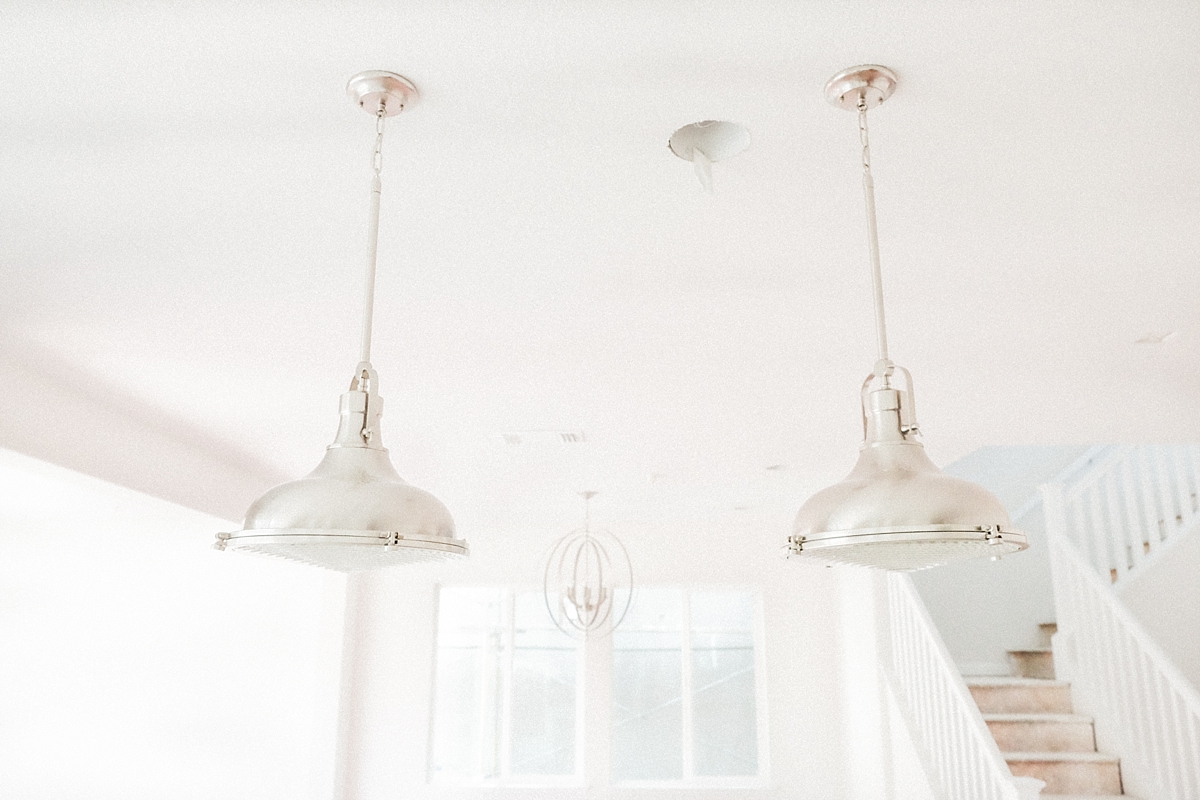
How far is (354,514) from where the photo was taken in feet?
4.55

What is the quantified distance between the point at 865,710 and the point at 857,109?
18.0 ft

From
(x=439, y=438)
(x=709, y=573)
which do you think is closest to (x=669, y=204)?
(x=439, y=438)

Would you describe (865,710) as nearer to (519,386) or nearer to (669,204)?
(519,386)

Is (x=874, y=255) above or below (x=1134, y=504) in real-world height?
below

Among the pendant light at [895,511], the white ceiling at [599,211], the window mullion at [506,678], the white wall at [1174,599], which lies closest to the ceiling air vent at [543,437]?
the white ceiling at [599,211]

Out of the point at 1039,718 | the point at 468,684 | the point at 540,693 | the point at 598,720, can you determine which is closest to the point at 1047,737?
the point at 1039,718

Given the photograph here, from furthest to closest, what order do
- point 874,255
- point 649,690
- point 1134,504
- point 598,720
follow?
1. point 649,690
2. point 598,720
3. point 1134,504
4. point 874,255

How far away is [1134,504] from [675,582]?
336cm

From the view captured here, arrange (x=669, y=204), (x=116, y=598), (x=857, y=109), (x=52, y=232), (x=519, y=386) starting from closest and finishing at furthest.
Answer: (x=857, y=109)
(x=669, y=204)
(x=52, y=232)
(x=519, y=386)
(x=116, y=598)

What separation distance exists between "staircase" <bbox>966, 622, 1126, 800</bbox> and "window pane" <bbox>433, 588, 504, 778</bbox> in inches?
145

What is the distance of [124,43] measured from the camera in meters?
1.62

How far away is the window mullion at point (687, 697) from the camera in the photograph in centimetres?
733

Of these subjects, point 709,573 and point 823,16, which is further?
point 709,573

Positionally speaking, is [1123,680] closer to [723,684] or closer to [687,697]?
[723,684]
